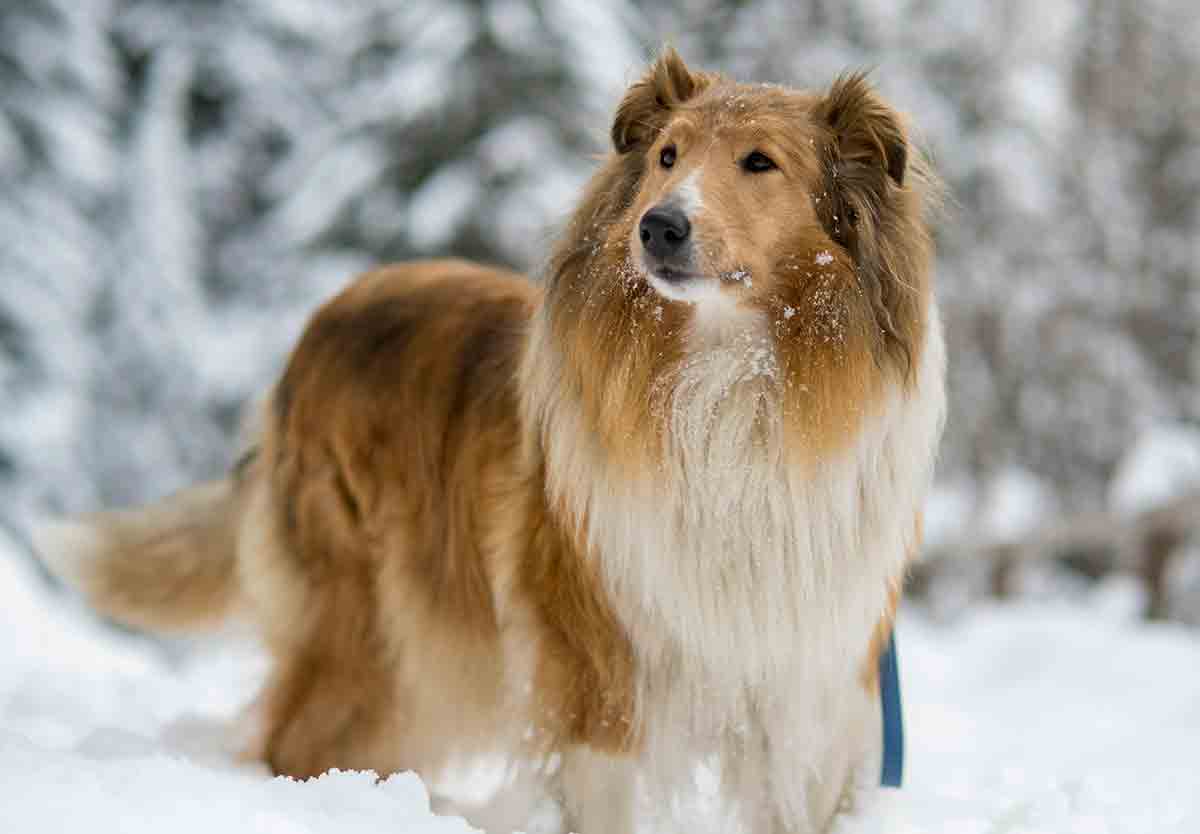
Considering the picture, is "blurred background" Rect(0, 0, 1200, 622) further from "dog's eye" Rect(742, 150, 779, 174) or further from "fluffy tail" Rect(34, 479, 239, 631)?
"dog's eye" Rect(742, 150, 779, 174)

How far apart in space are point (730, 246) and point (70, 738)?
9.17ft

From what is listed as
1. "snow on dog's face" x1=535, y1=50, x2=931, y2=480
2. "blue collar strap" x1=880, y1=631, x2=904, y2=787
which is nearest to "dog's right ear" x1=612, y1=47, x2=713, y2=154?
"snow on dog's face" x1=535, y1=50, x2=931, y2=480

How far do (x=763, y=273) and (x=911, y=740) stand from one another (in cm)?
342

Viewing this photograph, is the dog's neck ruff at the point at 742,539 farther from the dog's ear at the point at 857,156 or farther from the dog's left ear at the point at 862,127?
the dog's left ear at the point at 862,127

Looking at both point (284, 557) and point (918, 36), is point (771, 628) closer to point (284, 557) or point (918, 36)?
point (284, 557)

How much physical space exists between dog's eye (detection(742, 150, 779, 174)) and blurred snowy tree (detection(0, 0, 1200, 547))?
653 cm

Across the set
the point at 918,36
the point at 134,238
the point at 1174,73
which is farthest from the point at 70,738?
the point at 1174,73

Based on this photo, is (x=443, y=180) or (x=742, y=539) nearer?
(x=742, y=539)

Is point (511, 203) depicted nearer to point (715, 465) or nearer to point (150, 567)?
point (150, 567)

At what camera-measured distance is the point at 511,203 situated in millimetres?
10383

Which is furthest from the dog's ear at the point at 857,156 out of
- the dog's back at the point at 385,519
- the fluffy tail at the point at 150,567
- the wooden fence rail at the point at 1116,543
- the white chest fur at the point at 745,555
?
the wooden fence rail at the point at 1116,543

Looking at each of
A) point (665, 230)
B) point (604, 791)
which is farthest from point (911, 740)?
point (665, 230)

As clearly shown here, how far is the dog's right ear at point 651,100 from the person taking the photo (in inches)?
146

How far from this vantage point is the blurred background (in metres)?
10.6
